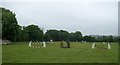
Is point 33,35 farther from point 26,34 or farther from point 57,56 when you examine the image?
point 57,56

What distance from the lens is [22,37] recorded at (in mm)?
91375

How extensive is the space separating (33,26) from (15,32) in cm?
4731

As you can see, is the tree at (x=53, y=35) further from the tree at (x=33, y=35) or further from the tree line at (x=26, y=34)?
the tree at (x=33, y=35)

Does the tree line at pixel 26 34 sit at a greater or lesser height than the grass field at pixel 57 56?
greater

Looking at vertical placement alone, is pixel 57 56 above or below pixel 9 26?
below

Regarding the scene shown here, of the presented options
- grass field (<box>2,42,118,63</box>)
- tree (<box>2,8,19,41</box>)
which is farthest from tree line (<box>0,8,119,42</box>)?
grass field (<box>2,42,118,63</box>)

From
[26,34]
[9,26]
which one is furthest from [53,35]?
[9,26]

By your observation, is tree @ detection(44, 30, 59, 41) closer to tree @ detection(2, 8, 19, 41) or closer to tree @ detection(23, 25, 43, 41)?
tree @ detection(23, 25, 43, 41)

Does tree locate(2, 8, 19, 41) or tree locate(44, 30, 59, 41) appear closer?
tree locate(2, 8, 19, 41)

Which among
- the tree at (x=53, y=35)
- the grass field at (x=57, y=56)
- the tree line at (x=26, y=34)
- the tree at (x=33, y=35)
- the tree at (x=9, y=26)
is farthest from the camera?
the tree at (x=53, y=35)

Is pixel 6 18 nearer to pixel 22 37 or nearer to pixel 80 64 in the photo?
pixel 22 37

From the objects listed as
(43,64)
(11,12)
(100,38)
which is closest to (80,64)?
(43,64)

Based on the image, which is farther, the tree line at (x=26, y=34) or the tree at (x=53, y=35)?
the tree at (x=53, y=35)

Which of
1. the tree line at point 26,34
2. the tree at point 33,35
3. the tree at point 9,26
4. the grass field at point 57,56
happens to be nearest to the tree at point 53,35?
the tree line at point 26,34
